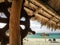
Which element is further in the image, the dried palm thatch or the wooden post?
the dried palm thatch

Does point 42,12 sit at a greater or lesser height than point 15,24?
greater

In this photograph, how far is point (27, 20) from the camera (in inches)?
133

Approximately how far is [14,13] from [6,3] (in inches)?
12.1

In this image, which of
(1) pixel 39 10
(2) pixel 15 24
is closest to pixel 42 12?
(1) pixel 39 10

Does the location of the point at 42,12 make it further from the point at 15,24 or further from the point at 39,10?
the point at 15,24

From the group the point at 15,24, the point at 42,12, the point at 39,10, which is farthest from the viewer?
the point at 42,12

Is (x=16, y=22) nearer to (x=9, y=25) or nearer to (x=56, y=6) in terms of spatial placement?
(x=9, y=25)

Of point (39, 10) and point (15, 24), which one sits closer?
point (15, 24)

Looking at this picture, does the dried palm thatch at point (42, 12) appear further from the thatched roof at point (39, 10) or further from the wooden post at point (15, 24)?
the wooden post at point (15, 24)

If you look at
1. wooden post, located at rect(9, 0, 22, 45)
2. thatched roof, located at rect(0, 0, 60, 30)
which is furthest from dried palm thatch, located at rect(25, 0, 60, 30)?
wooden post, located at rect(9, 0, 22, 45)

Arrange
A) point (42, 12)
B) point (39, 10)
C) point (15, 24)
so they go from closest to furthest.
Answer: point (15, 24)
point (39, 10)
point (42, 12)

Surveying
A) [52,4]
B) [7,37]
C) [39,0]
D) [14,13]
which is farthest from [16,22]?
[52,4]

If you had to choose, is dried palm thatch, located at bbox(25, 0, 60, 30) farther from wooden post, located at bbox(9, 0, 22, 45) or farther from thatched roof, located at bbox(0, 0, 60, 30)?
wooden post, located at bbox(9, 0, 22, 45)

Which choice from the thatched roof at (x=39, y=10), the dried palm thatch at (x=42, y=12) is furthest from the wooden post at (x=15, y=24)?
the dried palm thatch at (x=42, y=12)
